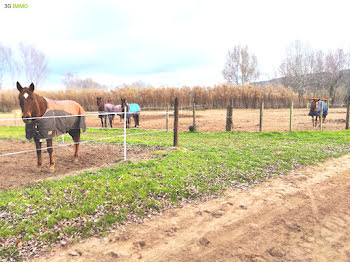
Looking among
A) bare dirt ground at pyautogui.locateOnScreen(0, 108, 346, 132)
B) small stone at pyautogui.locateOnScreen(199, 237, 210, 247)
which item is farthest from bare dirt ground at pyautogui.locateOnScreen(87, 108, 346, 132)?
small stone at pyautogui.locateOnScreen(199, 237, 210, 247)

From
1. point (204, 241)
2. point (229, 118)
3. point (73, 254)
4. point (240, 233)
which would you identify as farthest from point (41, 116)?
point (229, 118)

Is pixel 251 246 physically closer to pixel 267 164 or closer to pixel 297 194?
pixel 297 194

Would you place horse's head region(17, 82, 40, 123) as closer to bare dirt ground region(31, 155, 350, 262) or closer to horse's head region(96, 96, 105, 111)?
bare dirt ground region(31, 155, 350, 262)

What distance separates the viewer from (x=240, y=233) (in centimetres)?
311

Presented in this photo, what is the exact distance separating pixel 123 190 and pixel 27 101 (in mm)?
2795

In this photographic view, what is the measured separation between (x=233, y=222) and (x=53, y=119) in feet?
14.5

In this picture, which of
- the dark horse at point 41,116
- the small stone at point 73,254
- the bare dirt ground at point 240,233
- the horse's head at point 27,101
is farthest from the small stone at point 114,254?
the horse's head at point 27,101

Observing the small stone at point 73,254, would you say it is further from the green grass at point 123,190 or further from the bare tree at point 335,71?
the bare tree at point 335,71

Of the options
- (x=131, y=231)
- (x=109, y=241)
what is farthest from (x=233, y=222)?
(x=109, y=241)

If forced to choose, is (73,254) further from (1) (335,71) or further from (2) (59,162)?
(1) (335,71)

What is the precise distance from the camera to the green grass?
3186 mm

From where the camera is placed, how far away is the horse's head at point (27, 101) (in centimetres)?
482

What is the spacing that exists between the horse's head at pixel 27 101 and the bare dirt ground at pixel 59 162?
4.03 ft

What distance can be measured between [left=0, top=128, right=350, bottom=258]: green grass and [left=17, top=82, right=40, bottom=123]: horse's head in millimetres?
1544
